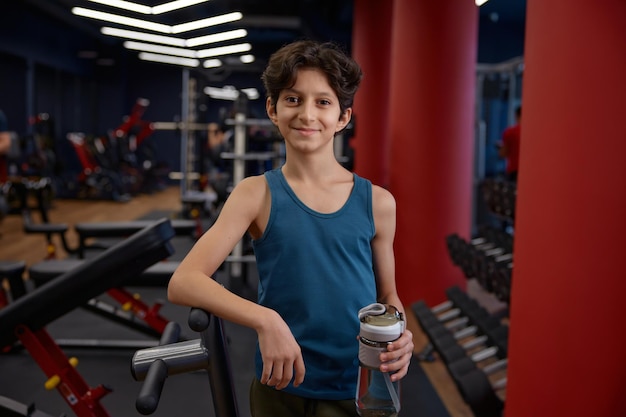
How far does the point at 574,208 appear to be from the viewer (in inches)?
60.1

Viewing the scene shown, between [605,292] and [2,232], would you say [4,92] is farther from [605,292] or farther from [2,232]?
[605,292]

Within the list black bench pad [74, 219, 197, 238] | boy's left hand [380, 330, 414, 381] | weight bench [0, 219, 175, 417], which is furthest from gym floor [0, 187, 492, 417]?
boy's left hand [380, 330, 414, 381]

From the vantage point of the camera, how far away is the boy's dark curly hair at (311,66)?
812 mm

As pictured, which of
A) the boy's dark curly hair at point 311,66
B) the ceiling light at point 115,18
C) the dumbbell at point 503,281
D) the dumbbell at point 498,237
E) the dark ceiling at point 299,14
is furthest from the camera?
the dark ceiling at point 299,14

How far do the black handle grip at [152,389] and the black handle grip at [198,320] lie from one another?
0.08m

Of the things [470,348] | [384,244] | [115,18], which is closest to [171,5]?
[115,18]

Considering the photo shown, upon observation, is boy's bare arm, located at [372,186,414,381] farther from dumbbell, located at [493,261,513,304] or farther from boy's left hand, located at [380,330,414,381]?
dumbbell, located at [493,261,513,304]

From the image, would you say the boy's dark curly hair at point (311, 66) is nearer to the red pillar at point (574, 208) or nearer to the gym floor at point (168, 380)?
the red pillar at point (574, 208)

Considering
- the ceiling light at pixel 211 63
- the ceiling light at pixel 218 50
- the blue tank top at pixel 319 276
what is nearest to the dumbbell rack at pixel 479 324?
the blue tank top at pixel 319 276

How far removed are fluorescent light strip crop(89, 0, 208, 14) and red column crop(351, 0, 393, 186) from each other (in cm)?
260

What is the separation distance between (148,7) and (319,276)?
9.04 ft

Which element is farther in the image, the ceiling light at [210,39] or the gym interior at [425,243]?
the ceiling light at [210,39]

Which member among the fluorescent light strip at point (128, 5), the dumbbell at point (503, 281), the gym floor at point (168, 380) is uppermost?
the fluorescent light strip at point (128, 5)

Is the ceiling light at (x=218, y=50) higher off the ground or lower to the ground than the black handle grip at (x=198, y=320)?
higher
